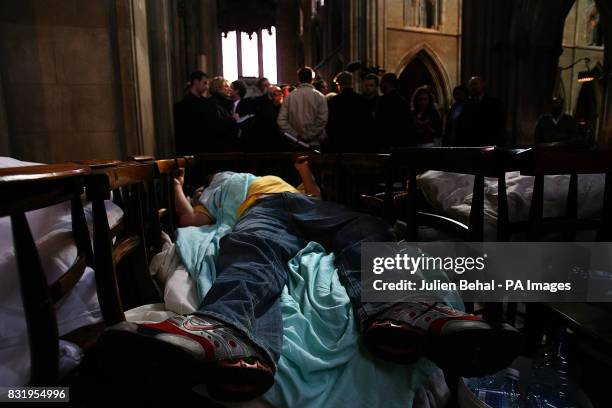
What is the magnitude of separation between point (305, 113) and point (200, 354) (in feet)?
10.8

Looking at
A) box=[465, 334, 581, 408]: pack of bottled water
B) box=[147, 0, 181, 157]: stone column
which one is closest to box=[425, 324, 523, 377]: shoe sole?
box=[465, 334, 581, 408]: pack of bottled water

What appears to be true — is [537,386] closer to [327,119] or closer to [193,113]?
[327,119]

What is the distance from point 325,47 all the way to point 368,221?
1495 cm

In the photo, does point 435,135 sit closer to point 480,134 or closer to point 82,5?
point 480,134

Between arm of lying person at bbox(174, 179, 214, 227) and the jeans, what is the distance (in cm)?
50

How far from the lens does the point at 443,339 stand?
3.45ft

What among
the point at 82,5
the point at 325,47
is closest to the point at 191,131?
the point at 82,5

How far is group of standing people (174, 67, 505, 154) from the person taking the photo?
3.79 meters

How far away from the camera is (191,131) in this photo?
412 cm

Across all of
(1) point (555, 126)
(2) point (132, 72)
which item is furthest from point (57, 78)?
(1) point (555, 126)

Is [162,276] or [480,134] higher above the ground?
[480,134]

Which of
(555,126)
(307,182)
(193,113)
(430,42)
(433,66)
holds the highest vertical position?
(430,42)

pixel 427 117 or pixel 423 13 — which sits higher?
pixel 423 13

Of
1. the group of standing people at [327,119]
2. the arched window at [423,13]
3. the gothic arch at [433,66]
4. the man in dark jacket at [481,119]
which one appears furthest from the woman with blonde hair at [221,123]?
the arched window at [423,13]
